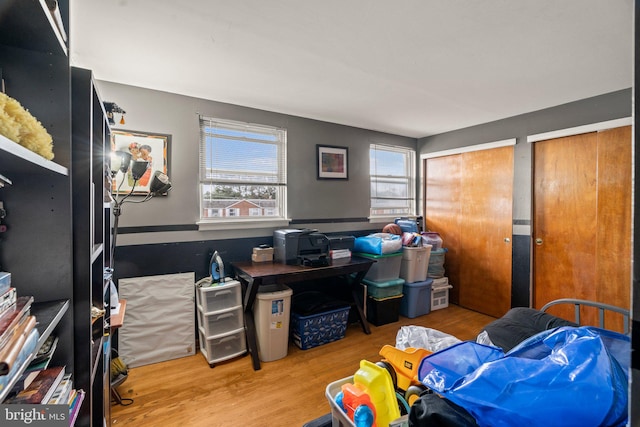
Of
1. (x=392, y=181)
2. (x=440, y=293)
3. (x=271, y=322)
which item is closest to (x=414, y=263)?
(x=440, y=293)

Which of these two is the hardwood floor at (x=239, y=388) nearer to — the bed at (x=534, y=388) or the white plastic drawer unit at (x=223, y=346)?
the white plastic drawer unit at (x=223, y=346)

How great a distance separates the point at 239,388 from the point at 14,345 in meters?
1.85

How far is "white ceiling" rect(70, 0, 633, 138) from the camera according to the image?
158 cm

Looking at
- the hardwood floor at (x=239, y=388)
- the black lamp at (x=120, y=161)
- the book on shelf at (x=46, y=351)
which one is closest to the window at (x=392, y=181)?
the hardwood floor at (x=239, y=388)

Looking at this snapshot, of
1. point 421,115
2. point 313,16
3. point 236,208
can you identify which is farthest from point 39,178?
point 421,115

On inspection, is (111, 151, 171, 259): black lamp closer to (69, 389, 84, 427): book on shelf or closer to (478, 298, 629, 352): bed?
(69, 389, 84, 427): book on shelf

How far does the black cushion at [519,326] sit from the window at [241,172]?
2.25m

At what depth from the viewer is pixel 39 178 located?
962 mm

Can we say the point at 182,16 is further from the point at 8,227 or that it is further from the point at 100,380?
the point at 100,380

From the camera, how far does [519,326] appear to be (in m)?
1.91

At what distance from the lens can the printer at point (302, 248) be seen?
2.86 metres

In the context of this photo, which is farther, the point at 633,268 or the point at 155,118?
the point at 155,118

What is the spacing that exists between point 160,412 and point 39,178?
1742 millimetres

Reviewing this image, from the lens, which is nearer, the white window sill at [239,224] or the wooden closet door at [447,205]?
the white window sill at [239,224]
